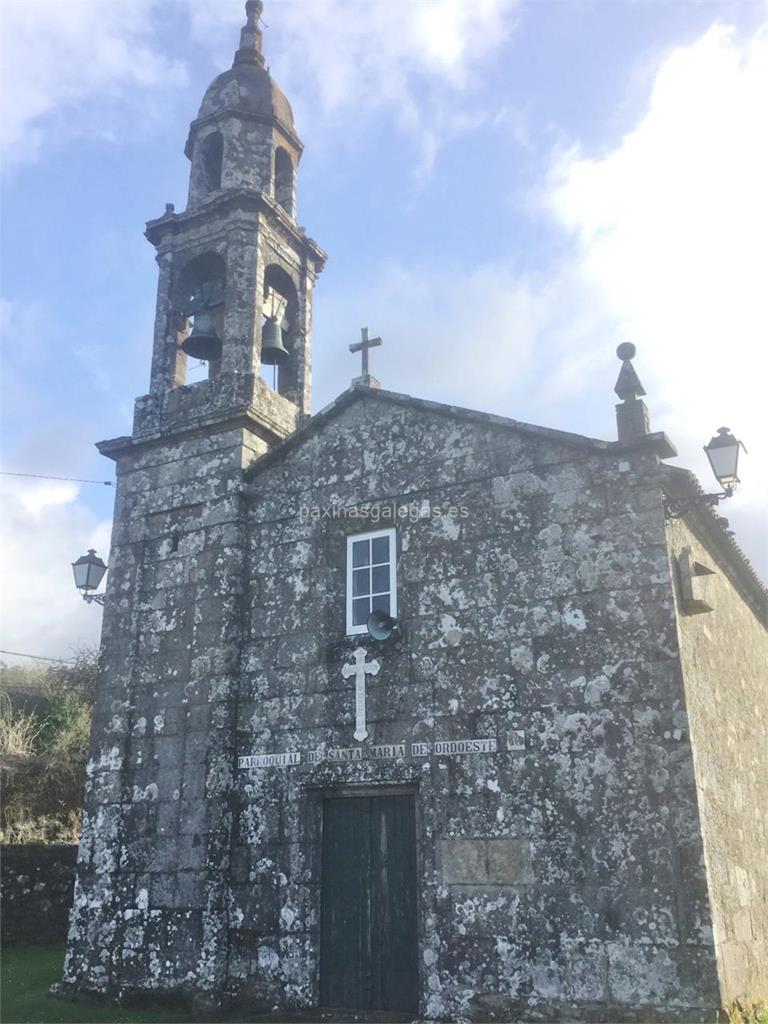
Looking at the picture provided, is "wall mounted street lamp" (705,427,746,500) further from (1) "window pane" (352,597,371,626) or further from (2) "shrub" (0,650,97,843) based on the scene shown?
(2) "shrub" (0,650,97,843)

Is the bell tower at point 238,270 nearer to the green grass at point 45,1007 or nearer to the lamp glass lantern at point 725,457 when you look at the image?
the lamp glass lantern at point 725,457

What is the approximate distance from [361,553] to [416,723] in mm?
2222

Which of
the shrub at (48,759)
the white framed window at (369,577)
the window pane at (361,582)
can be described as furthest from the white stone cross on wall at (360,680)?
the shrub at (48,759)

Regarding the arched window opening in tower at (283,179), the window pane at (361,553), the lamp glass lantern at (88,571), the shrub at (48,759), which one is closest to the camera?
the window pane at (361,553)

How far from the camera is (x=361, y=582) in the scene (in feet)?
35.4

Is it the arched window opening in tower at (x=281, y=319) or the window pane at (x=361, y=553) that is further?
the arched window opening in tower at (x=281, y=319)

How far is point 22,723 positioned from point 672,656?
2140 cm

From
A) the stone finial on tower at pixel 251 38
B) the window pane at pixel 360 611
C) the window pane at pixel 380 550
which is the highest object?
the stone finial on tower at pixel 251 38

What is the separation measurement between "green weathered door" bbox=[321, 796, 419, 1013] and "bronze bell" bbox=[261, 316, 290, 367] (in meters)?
6.55

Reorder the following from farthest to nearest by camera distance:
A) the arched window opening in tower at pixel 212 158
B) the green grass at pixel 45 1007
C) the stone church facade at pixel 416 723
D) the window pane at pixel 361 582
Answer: the arched window opening in tower at pixel 212 158, the window pane at pixel 361 582, the green grass at pixel 45 1007, the stone church facade at pixel 416 723

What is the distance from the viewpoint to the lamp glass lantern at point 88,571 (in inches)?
485

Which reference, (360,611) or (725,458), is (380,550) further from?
(725,458)

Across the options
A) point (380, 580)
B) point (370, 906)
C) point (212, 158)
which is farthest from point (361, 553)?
point (212, 158)

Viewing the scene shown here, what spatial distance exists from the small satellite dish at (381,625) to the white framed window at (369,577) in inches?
5.5
